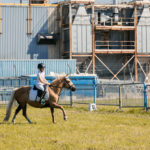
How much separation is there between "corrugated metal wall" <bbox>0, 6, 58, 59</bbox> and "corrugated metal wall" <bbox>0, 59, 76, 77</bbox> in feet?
16.0

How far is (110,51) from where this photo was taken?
4828 centimetres

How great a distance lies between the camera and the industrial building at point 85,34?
1891 inches

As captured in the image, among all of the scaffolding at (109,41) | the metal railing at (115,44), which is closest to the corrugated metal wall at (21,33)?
the scaffolding at (109,41)

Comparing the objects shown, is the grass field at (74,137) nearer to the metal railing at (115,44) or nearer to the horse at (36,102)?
the horse at (36,102)

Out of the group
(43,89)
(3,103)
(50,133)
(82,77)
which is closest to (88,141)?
(50,133)

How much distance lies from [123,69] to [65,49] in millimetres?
7455

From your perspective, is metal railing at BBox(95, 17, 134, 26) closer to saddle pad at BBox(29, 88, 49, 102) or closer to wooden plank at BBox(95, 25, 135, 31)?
wooden plank at BBox(95, 25, 135, 31)

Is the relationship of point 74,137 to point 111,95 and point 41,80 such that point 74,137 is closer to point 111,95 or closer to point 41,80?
point 41,80

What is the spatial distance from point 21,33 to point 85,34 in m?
7.69

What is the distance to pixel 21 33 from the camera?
1934 inches

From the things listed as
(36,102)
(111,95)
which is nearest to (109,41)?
(111,95)

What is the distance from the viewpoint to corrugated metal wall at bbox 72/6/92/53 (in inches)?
1875

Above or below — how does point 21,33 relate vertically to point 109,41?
above

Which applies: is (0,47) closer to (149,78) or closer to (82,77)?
(82,77)
